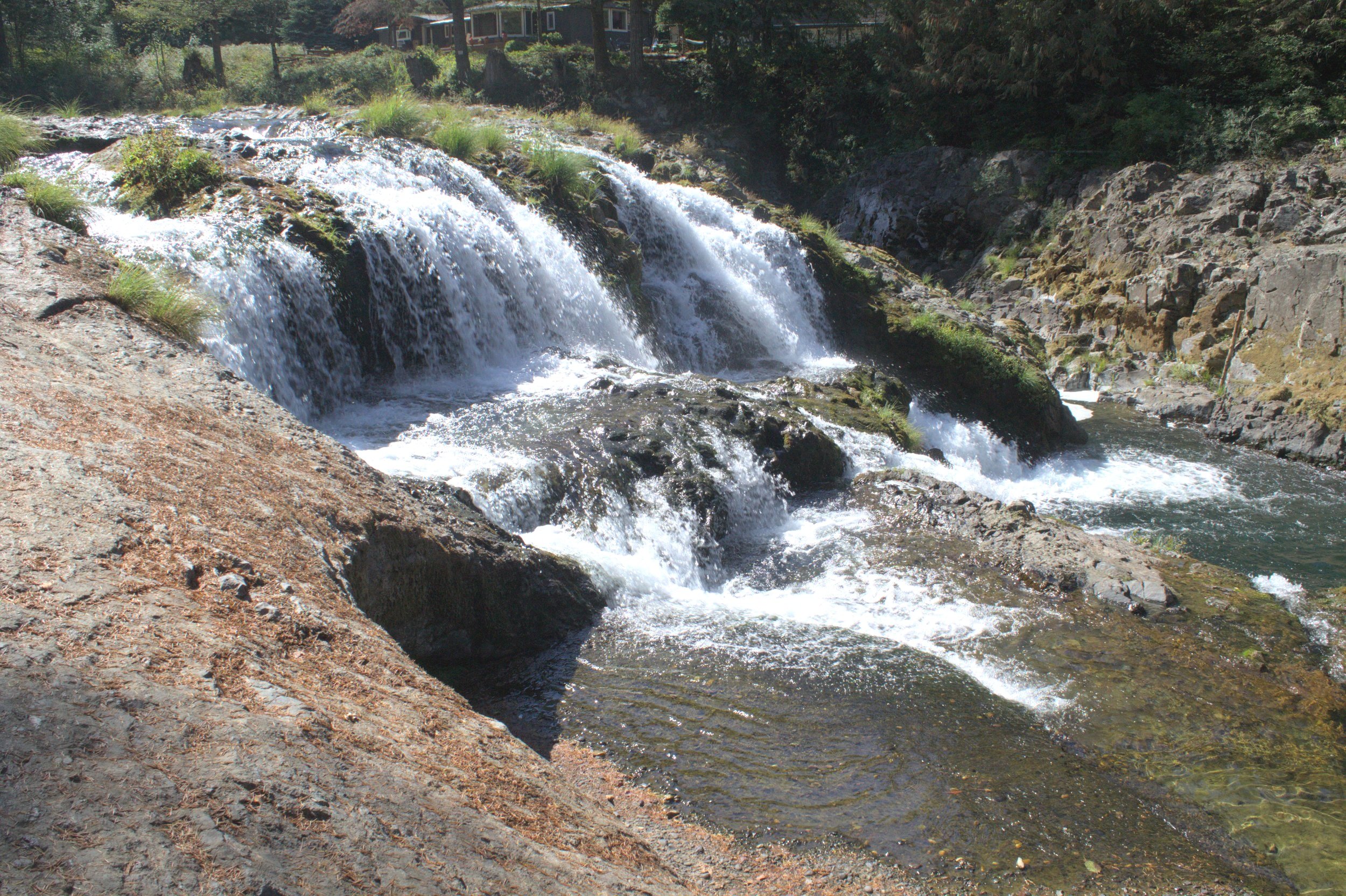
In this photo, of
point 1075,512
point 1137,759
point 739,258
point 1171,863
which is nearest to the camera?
point 1171,863

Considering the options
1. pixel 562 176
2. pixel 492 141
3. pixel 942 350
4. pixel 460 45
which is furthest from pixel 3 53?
pixel 942 350

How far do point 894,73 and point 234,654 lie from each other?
23.9 metres

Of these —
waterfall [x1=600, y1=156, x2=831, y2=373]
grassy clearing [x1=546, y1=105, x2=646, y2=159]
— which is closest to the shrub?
waterfall [x1=600, y1=156, x2=831, y2=373]

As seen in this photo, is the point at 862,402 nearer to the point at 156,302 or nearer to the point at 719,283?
the point at 719,283

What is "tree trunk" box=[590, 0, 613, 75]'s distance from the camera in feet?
84.2

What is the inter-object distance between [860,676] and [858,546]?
2.03m

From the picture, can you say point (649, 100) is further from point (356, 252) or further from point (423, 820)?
point (423, 820)

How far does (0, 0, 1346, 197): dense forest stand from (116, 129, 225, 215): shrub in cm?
1522

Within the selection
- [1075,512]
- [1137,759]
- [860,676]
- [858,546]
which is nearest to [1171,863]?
[1137,759]

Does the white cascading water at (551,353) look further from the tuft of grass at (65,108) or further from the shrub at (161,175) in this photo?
the tuft of grass at (65,108)

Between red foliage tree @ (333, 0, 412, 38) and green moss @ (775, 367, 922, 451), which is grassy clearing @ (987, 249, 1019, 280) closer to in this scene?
green moss @ (775, 367, 922, 451)

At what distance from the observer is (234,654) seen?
301cm

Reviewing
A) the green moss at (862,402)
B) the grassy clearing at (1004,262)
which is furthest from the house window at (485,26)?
the green moss at (862,402)

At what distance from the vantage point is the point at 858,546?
298 inches
